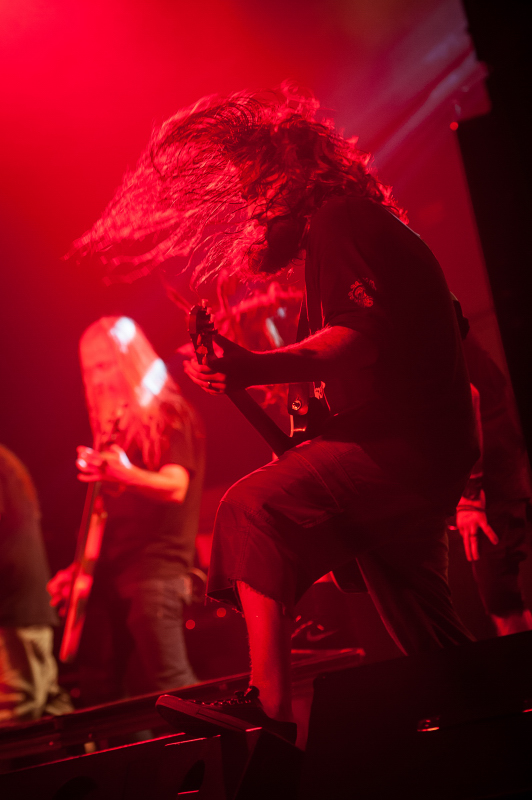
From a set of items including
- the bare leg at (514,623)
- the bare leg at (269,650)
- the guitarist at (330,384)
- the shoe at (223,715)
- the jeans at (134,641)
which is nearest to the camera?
the shoe at (223,715)

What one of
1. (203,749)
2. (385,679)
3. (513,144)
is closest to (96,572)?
(203,749)

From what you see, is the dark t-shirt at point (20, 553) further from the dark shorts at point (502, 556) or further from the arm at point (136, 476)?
the dark shorts at point (502, 556)

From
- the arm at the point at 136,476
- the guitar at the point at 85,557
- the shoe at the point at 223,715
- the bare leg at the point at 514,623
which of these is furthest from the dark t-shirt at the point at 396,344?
the guitar at the point at 85,557

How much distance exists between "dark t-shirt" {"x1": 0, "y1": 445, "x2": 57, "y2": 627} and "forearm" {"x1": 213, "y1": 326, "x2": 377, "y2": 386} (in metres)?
1.12

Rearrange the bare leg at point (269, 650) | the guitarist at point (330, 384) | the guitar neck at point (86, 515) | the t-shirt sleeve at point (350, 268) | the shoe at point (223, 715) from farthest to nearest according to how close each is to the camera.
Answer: the guitar neck at point (86, 515)
the t-shirt sleeve at point (350, 268)
the guitarist at point (330, 384)
the bare leg at point (269, 650)
the shoe at point (223, 715)

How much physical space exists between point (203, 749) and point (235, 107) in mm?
1547

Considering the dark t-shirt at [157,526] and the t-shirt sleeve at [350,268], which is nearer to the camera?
the t-shirt sleeve at [350,268]

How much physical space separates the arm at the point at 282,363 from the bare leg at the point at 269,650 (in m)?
0.39

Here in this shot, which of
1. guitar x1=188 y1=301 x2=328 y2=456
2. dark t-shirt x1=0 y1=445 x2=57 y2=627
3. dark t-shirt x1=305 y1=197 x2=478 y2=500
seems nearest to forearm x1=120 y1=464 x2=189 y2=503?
dark t-shirt x1=0 y1=445 x2=57 y2=627

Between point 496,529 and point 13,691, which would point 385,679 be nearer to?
point 496,529

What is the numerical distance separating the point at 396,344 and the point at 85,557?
1.14 meters

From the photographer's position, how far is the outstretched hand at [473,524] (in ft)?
4.90

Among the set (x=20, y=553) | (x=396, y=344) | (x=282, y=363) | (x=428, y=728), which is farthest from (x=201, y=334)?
(x=20, y=553)

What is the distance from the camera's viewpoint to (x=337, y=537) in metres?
1.24
